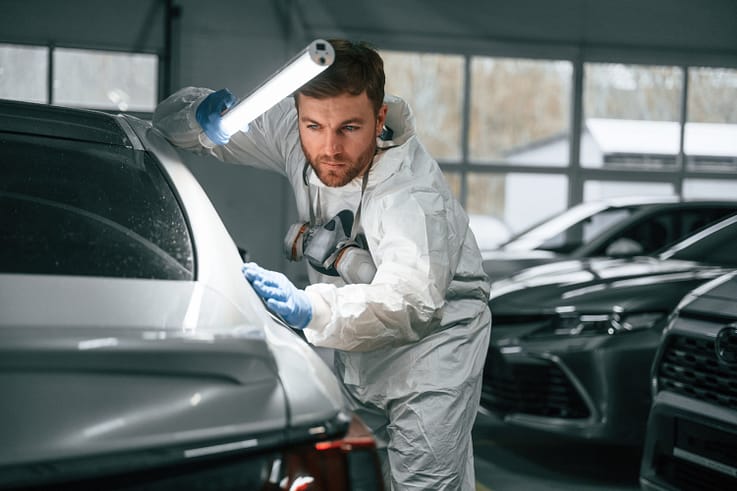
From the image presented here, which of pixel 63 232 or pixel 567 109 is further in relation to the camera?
pixel 567 109

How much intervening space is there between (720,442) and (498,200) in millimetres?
8903

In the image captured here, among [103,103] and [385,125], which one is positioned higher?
[103,103]

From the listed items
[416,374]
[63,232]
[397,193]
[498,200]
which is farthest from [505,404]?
[498,200]

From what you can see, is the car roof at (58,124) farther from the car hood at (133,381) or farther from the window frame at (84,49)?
the window frame at (84,49)

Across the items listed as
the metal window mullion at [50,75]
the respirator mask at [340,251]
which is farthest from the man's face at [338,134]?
the metal window mullion at [50,75]

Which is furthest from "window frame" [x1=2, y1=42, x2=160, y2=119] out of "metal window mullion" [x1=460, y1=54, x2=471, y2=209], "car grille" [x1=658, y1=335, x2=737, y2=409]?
"car grille" [x1=658, y1=335, x2=737, y2=409]

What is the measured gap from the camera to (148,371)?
1.20 m

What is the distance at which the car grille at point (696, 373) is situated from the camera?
3.04 meters

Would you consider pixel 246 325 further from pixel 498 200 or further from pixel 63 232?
pixel 498 200

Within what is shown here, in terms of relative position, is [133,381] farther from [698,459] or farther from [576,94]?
[576,94]

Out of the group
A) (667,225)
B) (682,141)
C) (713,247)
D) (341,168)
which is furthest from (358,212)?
(682,141)

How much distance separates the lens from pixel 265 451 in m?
1.25

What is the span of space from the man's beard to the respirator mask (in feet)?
0.31

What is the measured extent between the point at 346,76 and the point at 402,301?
1.86 ft
